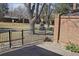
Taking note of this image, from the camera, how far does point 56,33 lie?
28.9 feet

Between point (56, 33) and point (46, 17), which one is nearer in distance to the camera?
point (56, 33)

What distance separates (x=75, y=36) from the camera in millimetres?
7574

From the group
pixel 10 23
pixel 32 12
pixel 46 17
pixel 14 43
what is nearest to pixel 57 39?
pixel 14 43

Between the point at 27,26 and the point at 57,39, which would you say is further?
the point at 27,26

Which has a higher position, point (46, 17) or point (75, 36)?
point (46, 17)

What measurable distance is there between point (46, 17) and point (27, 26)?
353cm

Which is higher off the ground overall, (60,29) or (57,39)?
(60,29)

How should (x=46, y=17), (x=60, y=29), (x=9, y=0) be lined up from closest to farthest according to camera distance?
(x=9, y=0)
(x=60, y=29)
(x=46, y=17)

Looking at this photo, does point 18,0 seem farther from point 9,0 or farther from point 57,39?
point 57,39

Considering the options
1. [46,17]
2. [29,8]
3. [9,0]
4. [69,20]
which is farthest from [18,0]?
[46,17]

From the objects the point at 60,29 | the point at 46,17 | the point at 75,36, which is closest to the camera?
the point at 75,36

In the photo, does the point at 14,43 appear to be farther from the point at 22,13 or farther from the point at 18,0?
the point at 22,13

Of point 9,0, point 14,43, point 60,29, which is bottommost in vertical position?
point 14,43

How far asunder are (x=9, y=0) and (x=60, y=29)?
4.43 metres
